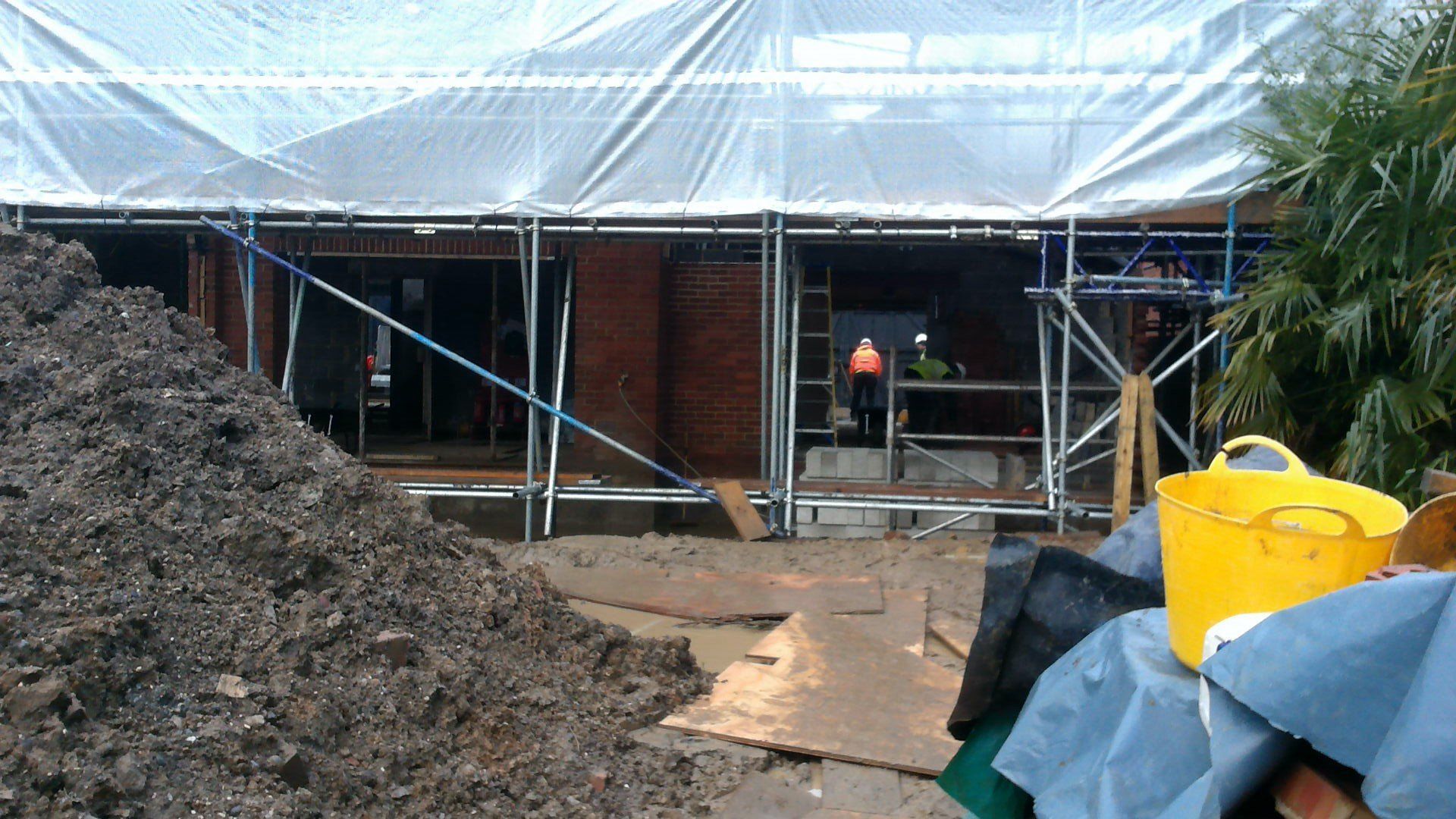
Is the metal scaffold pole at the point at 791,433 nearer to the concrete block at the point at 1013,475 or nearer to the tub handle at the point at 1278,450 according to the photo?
the concrete block at the point at 1013,475

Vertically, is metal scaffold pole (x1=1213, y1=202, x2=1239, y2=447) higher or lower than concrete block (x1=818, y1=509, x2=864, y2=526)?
higher

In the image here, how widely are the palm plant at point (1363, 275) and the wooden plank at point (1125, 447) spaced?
3.12ft

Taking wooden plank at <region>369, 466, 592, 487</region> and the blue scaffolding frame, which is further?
wooden plank at <region>369, 466, 592, 487</region>

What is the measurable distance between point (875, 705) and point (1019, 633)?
5.48 feet

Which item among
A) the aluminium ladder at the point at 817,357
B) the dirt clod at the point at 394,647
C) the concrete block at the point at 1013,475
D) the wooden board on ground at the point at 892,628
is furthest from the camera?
the aluminium ladder at the point at 817,357

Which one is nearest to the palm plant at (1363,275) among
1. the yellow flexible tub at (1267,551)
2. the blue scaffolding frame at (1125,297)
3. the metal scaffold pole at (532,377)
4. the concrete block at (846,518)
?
the blue scaffolding frame at (1125,297)

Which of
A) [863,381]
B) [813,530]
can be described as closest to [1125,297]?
[813,530]

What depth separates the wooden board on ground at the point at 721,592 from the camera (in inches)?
254

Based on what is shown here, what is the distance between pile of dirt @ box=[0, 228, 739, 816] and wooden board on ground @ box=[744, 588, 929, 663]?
1.45ft

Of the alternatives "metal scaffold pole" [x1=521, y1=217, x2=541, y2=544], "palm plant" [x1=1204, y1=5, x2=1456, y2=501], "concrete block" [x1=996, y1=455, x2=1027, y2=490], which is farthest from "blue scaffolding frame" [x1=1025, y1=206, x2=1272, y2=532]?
"metal scaffold pole" [x1=521, y1=217, x2=541, y2=544]

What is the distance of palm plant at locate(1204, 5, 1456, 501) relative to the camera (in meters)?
5.63

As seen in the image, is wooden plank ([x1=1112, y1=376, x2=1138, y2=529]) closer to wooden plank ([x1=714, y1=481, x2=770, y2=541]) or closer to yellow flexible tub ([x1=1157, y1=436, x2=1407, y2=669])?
wooden plank ([x1=714, y1=481, x2=770, y2=541])

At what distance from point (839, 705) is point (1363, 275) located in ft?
12.5

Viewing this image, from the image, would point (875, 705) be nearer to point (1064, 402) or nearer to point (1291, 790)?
point (1291, 790)
